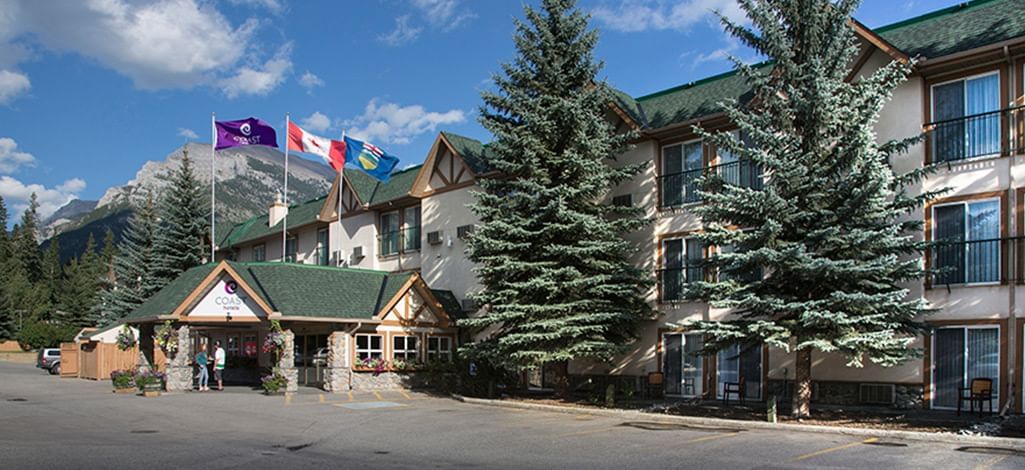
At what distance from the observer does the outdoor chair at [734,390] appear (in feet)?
72.0

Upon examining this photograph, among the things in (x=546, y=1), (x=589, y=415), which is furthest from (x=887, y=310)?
(x=546, y=1)

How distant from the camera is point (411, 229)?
3525 cm

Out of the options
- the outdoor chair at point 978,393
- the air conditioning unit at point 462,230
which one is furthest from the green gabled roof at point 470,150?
the outdoor chair at point 978,393

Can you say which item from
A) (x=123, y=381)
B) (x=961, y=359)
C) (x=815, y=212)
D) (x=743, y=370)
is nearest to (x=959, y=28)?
(x=815, y=212)

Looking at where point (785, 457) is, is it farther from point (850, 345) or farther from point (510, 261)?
point (510, 261)

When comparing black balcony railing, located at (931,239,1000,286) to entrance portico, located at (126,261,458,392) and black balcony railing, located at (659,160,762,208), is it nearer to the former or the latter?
black balcony railing, located at (659,160,762,208)

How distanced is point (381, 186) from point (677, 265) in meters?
17.4

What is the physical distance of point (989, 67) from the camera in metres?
19.0

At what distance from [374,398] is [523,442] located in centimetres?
A: 1120

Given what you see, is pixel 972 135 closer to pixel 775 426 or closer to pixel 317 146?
pixel 775 426

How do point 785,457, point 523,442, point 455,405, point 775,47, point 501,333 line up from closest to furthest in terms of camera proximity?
point 785,457, point 523,442, point 775,47, point 455,405, point 501,333

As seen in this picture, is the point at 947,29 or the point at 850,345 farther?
the point at 947,29

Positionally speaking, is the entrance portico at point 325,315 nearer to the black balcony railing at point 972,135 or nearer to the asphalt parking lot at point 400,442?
the asphalt parking lot at point 400,442

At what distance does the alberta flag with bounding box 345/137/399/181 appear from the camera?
33.6 metres
